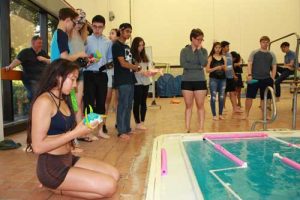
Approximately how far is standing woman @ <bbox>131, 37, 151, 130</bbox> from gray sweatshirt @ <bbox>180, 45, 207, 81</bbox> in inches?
25.4

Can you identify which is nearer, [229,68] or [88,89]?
[88,89]

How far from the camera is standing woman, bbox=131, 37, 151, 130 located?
4.63 m

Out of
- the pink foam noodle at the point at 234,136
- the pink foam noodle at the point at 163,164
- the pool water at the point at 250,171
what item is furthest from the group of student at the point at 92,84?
the pink foam noodle at the point at 234,136

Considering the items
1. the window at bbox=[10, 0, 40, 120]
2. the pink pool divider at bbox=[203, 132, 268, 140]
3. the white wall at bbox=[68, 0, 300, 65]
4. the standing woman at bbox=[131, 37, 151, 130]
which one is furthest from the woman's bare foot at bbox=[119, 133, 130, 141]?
the white wall at bbox=[68, 0, 300, 65]

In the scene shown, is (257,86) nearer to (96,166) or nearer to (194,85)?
(194,85)

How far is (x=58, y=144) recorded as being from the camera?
6.50 ft

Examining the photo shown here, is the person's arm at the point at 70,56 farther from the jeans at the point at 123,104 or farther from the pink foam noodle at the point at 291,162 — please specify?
the pink foam noodle at the point at 291,162

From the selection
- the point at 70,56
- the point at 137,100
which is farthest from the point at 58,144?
the point at 137,100

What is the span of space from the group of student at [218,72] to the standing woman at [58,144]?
2296 mm

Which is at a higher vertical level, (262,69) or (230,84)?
(262,69)

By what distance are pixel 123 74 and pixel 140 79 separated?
0.61 m

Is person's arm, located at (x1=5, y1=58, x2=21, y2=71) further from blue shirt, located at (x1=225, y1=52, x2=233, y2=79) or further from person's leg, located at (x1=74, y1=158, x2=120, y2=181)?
blue shirt, located at (x1=225, y1=52, x2=233, y2=79)

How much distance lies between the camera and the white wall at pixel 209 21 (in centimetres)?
1255

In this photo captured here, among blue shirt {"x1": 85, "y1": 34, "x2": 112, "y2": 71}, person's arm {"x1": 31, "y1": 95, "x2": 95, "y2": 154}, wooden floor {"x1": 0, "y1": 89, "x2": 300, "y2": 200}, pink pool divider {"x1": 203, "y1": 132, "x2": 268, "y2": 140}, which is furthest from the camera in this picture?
blue shirt {"x1": 85, "y1": 34, "x2": 112, "y2": 71}
